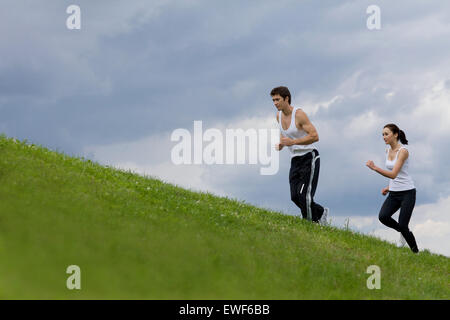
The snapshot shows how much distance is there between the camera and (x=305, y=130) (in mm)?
16328

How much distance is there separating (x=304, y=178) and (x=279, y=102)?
7.98 feet

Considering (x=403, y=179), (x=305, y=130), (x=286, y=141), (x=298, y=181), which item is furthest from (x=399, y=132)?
(x=286, y=141)

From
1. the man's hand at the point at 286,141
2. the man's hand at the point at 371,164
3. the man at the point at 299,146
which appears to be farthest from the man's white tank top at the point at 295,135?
the man's hand at the point at 371,164

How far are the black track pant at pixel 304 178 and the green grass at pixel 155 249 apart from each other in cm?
82

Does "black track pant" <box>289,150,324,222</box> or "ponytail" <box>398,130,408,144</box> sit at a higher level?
"ponytail" <box>398,130,408,144</box>

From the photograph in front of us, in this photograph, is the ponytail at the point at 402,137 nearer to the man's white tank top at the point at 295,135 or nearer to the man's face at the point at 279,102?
the man's white tank top at the point at 295,135

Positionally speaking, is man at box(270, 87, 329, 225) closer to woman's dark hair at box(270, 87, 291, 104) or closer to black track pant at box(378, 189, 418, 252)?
woman's dark hair at box(270, 87, 291, 104)

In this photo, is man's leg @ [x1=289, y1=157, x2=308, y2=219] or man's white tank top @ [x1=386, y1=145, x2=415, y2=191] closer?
man's white tank top @ [x1=386, y1=145, x2=415, y2=191]

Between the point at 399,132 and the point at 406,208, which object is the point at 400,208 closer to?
the point at 406,208

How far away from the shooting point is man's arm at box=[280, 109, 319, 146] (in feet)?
52.7

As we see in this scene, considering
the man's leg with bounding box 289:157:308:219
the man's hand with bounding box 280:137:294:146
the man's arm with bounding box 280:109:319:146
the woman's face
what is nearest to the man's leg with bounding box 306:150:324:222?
the man's leg with bounding box 289:157:308:219

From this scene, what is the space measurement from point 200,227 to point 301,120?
5086mm

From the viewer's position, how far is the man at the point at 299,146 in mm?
16234

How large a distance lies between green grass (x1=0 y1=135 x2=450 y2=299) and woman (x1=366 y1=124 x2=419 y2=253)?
3.24ft
